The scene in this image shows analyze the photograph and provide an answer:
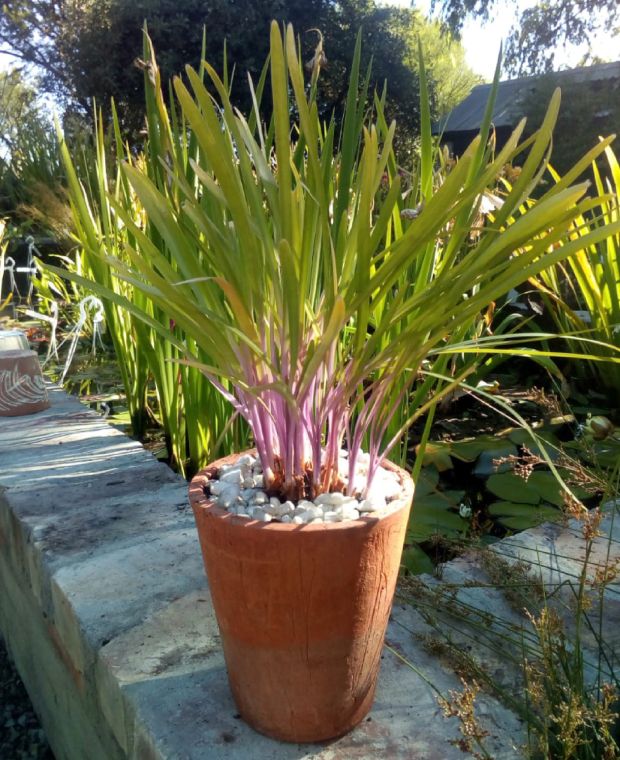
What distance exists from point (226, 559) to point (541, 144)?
20.6 inches

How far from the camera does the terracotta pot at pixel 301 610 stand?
68cm

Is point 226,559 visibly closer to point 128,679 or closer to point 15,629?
point 128,679

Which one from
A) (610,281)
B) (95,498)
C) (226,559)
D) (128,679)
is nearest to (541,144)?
(226,559)

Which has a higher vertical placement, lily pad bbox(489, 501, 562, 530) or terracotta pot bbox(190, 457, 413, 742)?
terracotta pot bbox(190, 457, 413, 742)

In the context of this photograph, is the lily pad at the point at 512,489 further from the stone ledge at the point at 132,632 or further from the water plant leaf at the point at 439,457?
the stone ledge at the point at 132,632

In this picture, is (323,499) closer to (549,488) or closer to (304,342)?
(304,342)

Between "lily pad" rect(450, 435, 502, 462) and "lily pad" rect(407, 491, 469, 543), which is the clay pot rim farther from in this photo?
"lily pad" rect(450, 435, 502, 462)

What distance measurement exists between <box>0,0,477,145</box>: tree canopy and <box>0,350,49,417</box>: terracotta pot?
862 centimetres

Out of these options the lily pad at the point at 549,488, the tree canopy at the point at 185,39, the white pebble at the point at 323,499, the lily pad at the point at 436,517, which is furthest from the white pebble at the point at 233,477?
the tree canopy at the point at 185,39

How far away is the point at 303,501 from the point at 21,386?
1.52 m

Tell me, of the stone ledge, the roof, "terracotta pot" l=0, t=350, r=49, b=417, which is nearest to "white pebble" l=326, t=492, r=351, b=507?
the stone ledge

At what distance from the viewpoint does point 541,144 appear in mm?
601

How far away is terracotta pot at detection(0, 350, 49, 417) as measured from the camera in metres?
1.95

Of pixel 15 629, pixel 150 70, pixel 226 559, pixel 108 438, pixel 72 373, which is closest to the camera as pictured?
pixel 226 559
